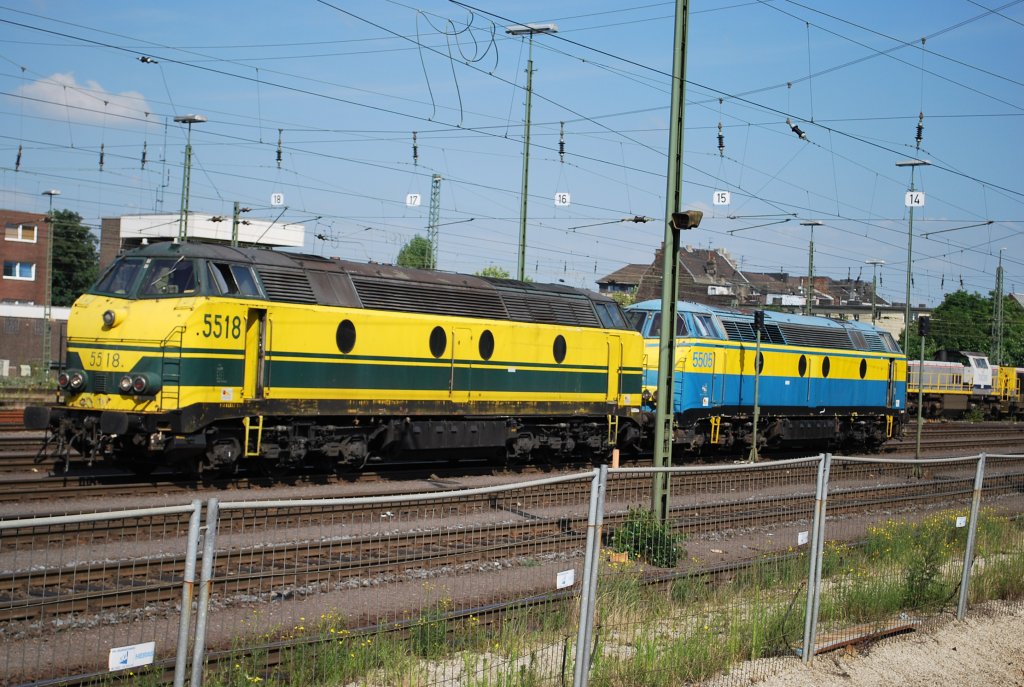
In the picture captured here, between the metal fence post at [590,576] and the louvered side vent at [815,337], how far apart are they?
22360 mm

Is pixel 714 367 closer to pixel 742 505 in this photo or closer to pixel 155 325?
pixel 155 325

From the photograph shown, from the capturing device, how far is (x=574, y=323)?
75.3ft

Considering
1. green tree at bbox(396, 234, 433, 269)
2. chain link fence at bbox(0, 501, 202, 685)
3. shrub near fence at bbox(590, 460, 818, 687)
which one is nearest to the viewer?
chain link fence at bbox(0, 501, 202, 685)

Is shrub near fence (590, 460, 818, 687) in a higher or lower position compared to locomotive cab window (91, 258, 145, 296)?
lower

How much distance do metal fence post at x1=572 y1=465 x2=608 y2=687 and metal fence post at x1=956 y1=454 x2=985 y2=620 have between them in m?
6.41

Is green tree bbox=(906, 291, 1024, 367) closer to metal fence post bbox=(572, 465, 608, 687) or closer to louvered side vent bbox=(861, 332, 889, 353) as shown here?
louvered side vent bbox=(861, 332, 889, 353)

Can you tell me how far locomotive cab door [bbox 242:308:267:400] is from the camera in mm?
16953

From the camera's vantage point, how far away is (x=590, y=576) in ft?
24.9

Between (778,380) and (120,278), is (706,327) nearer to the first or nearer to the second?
(778,380)

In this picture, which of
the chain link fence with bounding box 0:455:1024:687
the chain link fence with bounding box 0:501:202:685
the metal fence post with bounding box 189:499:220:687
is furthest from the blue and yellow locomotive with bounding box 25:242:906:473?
the metal fence post with bounding box 189:499:220:687

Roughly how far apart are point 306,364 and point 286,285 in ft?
4.68

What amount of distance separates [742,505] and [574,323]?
14.0m

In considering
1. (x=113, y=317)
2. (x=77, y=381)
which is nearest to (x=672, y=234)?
(x=113, y=317)

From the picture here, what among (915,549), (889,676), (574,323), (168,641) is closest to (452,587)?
(168,641)
